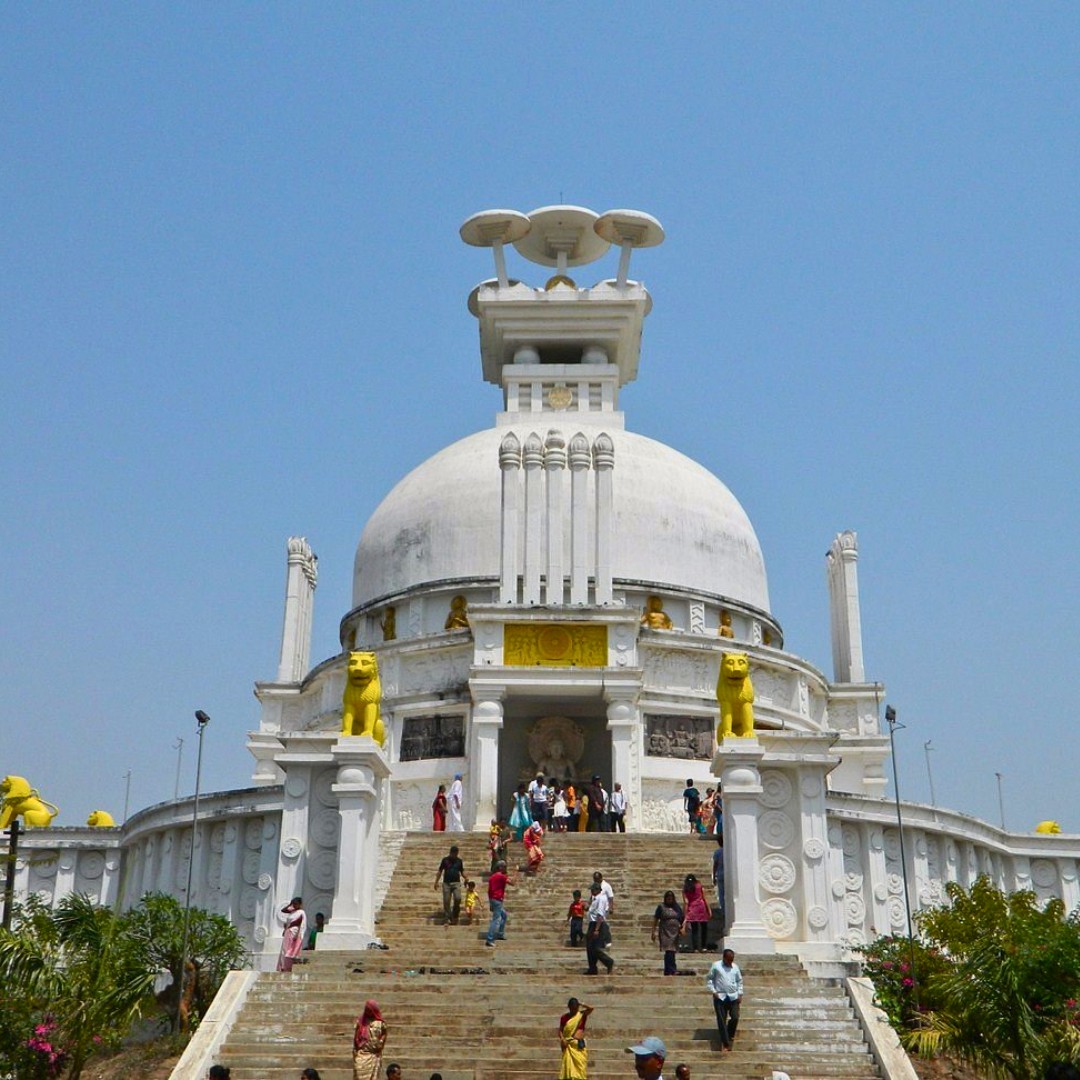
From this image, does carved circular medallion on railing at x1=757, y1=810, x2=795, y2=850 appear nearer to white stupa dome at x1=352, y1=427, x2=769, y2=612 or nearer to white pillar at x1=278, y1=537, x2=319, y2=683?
white stupa dome at x1=352, y1=427, x2=769, y2=612

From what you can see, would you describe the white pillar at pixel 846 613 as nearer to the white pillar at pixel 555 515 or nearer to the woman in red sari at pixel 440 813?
the white pillar at pixel 555 515

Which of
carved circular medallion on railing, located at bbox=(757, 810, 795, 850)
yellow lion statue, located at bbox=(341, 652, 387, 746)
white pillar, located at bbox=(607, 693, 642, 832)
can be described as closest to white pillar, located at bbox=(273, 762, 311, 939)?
yellow lion statue, located at bbox=(341, 652, 387, 746)

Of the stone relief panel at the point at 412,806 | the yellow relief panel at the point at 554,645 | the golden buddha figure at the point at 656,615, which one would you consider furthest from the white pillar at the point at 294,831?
the golden buddha figure at the point at 656,615

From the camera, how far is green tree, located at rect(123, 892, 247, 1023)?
22375 mm

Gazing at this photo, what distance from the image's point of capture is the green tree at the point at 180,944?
22.4 metres

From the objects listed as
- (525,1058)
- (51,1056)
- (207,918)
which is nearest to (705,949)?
(525,1058)

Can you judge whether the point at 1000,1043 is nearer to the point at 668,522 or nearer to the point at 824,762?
the point at 824,762

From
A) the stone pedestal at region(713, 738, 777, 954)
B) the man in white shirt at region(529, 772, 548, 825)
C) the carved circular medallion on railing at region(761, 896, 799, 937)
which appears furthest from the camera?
the man in white shirt at region(529, 772, 548, 825)

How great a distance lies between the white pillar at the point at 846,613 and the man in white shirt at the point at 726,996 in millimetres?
26882

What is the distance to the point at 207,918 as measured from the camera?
23562mm

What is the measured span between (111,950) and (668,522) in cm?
2671

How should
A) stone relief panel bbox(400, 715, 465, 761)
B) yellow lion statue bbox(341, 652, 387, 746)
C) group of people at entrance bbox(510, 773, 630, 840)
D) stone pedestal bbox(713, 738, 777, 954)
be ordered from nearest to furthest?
1. stone pedestal bbox(713, 738, 777, 954)
2. yellow lion statue bbox(341, 652, 387, 746)
3. group of people at entrance bbox(510, 773, 630, 840)
4. stone relief panel bbox(400, 715, 465, 761)

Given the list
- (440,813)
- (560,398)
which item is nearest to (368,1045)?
(440,813)

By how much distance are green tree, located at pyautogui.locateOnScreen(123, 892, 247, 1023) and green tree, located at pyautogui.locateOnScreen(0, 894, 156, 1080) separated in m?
1.38
